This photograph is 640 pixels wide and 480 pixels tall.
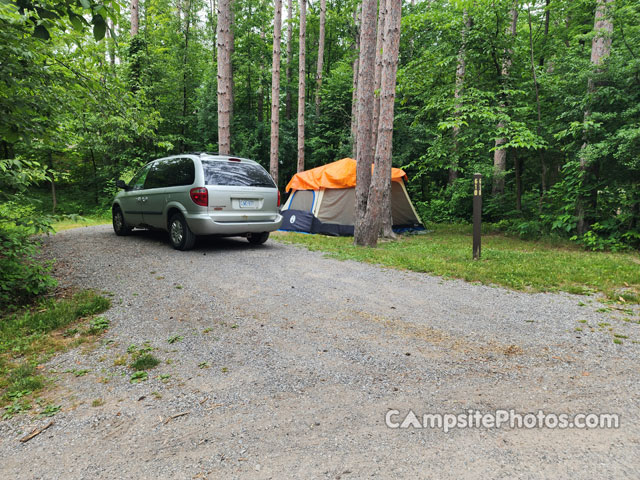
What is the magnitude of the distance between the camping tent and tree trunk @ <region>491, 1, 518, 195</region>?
127 inches

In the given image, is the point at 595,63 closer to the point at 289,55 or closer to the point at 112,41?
the point at 112,41

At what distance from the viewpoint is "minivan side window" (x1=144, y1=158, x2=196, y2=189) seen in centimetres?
673

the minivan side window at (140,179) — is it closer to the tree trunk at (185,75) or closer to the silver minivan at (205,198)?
the silver minivan at (205,198)

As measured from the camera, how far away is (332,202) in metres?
11.3

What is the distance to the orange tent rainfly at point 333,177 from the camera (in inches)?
434

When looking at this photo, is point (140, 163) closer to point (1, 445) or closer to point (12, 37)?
point (12, 37)

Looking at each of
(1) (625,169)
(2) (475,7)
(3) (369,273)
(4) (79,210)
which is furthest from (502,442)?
(4) (79,210)

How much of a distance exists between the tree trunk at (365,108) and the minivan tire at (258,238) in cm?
223

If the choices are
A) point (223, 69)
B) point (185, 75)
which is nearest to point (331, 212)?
point (223, 69)

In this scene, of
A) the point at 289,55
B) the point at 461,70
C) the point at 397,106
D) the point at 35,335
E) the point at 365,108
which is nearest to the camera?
the point at 35,335

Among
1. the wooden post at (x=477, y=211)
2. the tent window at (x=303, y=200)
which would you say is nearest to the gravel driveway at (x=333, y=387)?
the wooden post at (x=477, y=211)

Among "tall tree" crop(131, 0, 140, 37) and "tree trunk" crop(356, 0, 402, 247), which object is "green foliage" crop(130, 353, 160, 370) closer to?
"tree trunk" crop(356, 0, 402, 247)

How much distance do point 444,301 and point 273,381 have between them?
2.58 m

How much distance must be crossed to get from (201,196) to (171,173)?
125 cm
